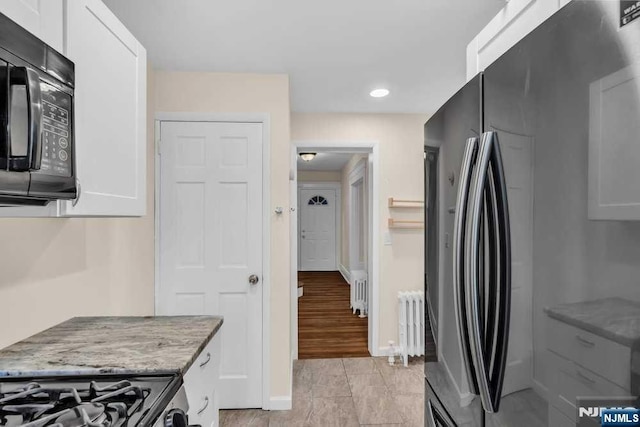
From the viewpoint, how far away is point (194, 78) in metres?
2.53

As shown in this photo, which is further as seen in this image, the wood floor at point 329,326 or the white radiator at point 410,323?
the wood floor at point 329,326

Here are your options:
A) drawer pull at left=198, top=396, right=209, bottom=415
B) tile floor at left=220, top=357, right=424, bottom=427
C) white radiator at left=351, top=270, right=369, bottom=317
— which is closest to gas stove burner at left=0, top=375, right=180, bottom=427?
drawer pull at left=198, top=396, right=209, bottom=415

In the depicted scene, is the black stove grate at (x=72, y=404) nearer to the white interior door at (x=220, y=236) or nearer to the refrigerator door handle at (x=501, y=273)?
the refrigerator door handle at (x=501, y=273)

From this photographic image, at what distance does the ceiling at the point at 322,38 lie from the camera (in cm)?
174

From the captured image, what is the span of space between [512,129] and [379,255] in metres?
2.71

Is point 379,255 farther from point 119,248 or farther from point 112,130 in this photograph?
point 112,130

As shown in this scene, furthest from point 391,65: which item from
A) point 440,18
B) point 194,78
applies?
point 194,78

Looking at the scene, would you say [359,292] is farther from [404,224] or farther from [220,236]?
[220,236]

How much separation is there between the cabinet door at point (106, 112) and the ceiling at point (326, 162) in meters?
4.59

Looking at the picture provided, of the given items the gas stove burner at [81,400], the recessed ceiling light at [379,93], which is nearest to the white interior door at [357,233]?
the recessed ceiling light at [379,93]

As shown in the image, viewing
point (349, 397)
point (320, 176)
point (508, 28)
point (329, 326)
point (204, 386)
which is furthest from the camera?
point (320, 176)

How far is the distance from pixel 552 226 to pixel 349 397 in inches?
97.3

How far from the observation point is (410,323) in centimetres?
333

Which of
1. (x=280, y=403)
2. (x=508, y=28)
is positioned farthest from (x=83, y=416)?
(x=280, y=403)
